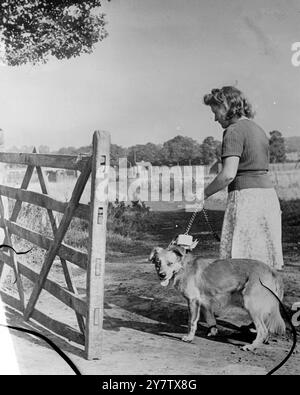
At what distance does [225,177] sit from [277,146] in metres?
0.32

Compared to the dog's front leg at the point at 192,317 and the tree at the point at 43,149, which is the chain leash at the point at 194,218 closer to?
the dog's front leg at the point at 192,317

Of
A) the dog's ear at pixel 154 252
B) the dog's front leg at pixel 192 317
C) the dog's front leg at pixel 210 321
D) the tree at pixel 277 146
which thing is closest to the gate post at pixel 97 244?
the dog's ear at pixel 154 252

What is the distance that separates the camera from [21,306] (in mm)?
4117

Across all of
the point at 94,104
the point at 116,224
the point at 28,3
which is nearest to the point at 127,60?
the point at 94,104

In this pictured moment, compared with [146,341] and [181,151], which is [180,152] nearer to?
[181,151]

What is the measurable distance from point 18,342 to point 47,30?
175cm

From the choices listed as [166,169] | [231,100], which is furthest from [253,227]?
[231,100]

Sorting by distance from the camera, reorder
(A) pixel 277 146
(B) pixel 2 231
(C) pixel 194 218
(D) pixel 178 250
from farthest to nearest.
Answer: (B) pixel 2 231 < (D) pixel 178 250 < (C) pixel 194 218 < (A) pixel 277 146

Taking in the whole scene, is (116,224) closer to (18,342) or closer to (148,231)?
(148,231)

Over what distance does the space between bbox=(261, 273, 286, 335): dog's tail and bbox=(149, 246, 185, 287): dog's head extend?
21.3 inches

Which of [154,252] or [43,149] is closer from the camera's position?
[154,252]

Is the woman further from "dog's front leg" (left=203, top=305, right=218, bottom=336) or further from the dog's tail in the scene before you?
"dog's front leg" (left=203, top=305, right=218, bottom=336)

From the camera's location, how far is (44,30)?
11.5 ft

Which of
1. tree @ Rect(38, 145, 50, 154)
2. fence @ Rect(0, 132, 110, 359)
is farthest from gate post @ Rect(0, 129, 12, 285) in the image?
tree @ Rect(38, 145, 50, 154)
